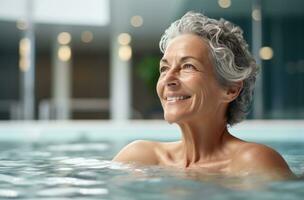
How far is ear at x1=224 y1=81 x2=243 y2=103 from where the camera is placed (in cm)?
177

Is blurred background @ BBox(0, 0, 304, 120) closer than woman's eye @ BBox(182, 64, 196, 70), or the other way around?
woman's eye @ BBox(182, 64, 196, 70)

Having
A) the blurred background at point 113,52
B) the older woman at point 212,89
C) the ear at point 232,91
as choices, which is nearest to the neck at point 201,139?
the older woman at point 212,89

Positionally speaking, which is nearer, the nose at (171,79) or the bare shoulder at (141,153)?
the nose at (171,79)

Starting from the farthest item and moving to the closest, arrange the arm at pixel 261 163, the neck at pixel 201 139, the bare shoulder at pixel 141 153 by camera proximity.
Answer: the bare shoulder at pixel 141 153 → the neck at pixel 201 139 → the arm at pixel 261 163

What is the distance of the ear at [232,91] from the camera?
5.80ft

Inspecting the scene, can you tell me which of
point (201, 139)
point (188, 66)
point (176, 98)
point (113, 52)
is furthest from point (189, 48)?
point (113, 52)

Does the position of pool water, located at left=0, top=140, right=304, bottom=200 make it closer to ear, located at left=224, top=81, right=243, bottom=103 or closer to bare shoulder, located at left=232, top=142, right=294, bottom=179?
bare shoulder, located at left=232, top=142, right=294, bottom=179

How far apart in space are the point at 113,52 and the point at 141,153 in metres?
8.47

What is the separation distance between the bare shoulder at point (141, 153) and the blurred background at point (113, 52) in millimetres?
6226

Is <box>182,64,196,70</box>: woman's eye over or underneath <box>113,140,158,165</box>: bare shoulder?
over

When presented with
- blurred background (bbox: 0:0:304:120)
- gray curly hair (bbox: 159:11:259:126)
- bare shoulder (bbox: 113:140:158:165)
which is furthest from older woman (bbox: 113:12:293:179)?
blurred background (bbox: 0:0:304:120)

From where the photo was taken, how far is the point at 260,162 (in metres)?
1.70

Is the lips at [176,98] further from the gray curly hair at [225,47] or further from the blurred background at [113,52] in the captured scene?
the blurred background at [113,52]

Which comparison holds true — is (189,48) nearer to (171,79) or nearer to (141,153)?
(171,79)
